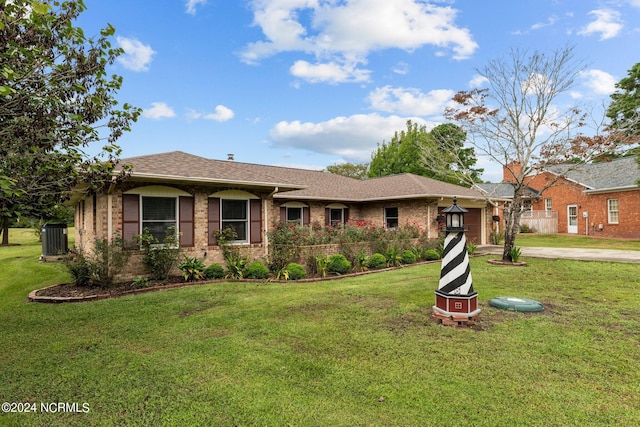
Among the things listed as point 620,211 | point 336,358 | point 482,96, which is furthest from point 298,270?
point 620,211

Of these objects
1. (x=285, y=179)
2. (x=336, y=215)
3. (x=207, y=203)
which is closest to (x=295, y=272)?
(x=207, y=203)

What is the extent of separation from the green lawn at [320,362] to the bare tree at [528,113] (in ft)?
21.9

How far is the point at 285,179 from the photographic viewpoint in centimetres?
1460

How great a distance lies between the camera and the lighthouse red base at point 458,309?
193 inches

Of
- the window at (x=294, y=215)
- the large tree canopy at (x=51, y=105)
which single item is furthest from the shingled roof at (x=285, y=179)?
the large tree canopy at (x=51, y=105)

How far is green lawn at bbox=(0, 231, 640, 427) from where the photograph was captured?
2807mm

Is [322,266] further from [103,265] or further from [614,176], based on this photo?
[614,176]

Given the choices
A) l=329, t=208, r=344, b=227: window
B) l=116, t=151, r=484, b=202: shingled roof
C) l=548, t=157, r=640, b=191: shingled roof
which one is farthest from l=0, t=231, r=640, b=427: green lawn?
l=548, t=157, r=640, b=191: shingled roof

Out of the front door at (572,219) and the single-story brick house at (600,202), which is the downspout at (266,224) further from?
the front door at (572,219)

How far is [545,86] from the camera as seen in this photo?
464 inches

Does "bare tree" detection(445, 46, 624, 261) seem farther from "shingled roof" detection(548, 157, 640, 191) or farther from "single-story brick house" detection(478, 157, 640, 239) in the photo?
"shingled roof" detection(548, 157, 640, 191)

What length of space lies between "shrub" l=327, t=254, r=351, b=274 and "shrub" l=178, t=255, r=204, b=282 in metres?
3.68

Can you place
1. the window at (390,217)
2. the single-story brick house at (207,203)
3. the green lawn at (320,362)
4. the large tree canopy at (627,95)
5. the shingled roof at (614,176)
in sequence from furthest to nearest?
the large tree canopy at (627,95) → the shingled roof at (614,176) → the window at (390,217) → the single-story brick house at (207,203) → the green lawn at (320,362)

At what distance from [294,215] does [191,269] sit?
6.50 metres
